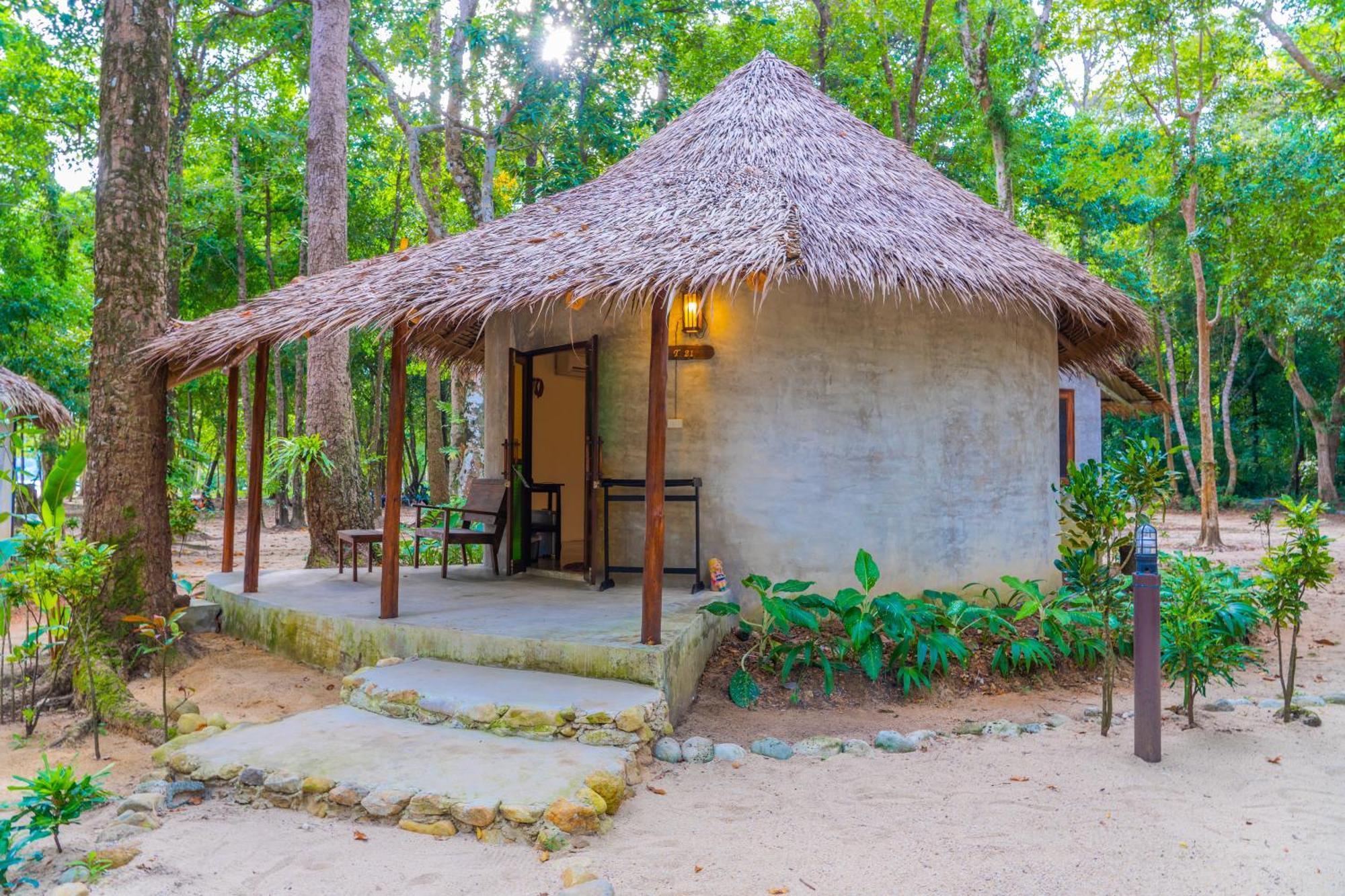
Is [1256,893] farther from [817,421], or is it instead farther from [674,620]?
[817,421]

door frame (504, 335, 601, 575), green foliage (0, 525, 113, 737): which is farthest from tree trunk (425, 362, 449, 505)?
green foliage (0, 525, 113, 737)

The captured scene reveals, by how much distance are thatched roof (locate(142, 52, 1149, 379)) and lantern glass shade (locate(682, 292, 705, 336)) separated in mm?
571

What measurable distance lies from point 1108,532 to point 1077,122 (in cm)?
1516

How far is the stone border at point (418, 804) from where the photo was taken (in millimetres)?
3176

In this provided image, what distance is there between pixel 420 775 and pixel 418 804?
0.21 m

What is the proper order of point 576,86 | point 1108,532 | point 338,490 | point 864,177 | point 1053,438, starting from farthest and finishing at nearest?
1. point 576,86
2. point 338,490
3. point 1053,438
4. point 864,177
5. point 1108,532

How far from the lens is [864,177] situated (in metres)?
6.83

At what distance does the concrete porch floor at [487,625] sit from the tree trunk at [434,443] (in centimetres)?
776

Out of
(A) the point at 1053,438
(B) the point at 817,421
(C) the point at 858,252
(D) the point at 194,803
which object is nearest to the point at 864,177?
(C) the point at 858,252

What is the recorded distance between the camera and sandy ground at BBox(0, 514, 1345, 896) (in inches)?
114

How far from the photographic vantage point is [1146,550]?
407 cm

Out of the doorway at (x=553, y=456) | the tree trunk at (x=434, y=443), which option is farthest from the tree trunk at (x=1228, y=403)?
the tree trunk at (x=434, y=443)

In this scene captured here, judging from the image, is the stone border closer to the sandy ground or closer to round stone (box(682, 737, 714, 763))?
the sandy ground

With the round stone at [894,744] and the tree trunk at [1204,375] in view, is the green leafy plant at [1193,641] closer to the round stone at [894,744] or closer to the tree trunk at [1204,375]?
the round stone at [894,744]
